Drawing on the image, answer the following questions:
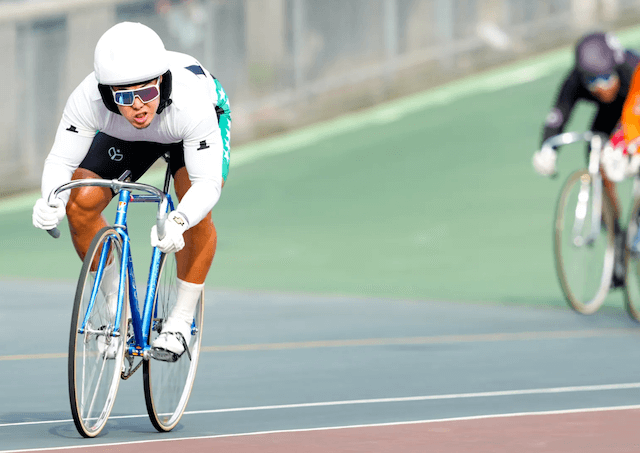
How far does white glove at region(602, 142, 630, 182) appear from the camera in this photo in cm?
991

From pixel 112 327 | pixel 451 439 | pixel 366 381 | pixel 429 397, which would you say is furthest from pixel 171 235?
pixel 366 381

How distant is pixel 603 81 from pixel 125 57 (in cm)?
484

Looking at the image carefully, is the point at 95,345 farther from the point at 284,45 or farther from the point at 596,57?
the point at 284,45

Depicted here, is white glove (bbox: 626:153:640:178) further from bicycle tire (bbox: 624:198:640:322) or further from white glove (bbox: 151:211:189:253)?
white glove (bbox: 151:211:189:253)

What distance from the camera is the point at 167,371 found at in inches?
254

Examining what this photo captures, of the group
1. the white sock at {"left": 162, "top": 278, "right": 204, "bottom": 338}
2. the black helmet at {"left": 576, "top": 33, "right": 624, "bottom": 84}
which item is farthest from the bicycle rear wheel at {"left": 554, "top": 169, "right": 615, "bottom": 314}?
the white sock at {"left": 162, "top": 278, "right": 204, "bottom": 338}

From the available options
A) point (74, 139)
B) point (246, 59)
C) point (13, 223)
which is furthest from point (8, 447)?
point (246, 59)

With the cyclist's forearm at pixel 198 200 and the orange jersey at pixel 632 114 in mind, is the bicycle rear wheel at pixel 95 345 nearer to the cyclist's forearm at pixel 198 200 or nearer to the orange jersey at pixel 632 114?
the cyclist's forearm at pixel 198 200

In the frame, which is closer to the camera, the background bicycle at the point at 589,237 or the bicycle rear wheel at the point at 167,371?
the bicycle rear wheel at the point at 167,371

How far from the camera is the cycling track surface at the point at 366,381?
20.0 feet

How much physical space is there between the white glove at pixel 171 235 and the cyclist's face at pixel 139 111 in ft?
1.25

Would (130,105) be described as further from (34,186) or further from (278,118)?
(278,118)

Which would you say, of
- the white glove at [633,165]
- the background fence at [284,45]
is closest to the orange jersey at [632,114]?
the white glove at [633,165]

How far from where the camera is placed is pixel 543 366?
817 centimetres
